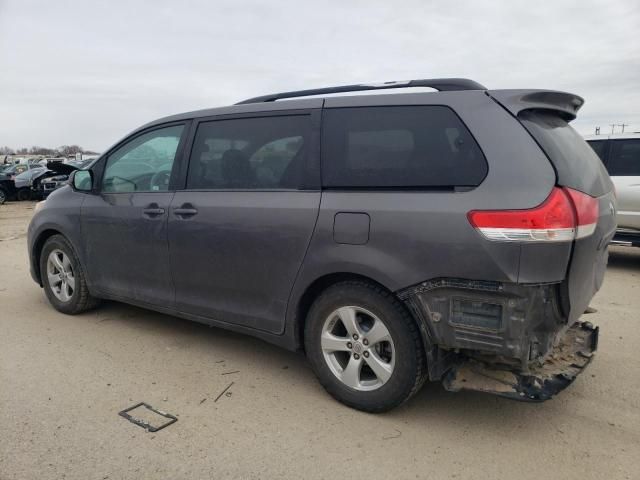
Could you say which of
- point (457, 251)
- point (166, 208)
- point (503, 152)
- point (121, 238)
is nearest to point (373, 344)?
point (457, 251)

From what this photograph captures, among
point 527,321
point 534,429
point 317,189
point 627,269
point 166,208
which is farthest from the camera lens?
point 627,269

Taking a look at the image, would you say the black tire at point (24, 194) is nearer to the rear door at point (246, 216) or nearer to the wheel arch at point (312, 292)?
the rear door at point (246, 216)

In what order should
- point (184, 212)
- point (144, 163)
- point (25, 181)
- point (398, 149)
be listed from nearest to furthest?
1. point (398, 149)
2. point (184, 212)
3. point (144, 163)
4. point (25, 181)

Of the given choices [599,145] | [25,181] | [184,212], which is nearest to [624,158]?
[599,145]

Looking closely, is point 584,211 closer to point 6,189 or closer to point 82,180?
point 82,180

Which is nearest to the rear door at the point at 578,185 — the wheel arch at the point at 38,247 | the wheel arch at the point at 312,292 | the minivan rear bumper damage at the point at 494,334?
the minivan rear bumper damage at the point at 494,334

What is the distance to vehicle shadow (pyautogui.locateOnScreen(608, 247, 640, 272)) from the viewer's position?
731cm

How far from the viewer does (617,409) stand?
10.2ft

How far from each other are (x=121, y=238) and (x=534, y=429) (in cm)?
334

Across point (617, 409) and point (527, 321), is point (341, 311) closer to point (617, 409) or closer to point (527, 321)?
point (527, 321)

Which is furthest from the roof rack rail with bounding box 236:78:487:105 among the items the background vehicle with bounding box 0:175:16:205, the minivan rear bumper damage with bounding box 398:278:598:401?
the background vehicle with bounding box 0:175:16:205

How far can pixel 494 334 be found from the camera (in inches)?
102

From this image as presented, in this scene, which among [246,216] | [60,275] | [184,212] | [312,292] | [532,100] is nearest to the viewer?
[532,100]

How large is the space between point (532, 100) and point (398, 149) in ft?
2.51
